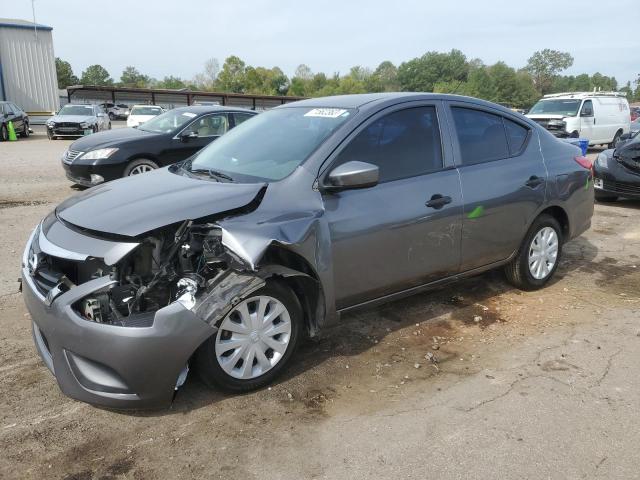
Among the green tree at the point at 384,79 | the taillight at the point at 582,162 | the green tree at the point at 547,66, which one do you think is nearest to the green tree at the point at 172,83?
the green tree at the point at 384,79

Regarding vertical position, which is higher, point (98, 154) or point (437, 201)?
point (437, 201)

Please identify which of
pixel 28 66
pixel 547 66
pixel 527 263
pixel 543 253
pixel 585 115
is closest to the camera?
pixel 527 263

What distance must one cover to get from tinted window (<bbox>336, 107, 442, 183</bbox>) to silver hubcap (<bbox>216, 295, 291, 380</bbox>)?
1082mm

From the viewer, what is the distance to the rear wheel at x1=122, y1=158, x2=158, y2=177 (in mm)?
8750

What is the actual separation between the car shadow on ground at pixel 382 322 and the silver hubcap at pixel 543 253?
280mm

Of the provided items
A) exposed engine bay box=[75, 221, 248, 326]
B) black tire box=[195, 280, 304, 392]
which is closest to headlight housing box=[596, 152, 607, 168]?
black tire box=[195, 280, 304, 392]

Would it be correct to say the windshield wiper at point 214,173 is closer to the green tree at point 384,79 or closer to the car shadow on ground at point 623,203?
the car shadow on ground at point 623,203

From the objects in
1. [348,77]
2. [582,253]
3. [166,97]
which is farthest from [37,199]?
[348,77]

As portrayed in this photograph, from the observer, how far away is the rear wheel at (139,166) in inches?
344

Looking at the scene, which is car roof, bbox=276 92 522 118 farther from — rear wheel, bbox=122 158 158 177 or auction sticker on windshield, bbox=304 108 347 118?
rear wheel, bbox=122 158 158 177

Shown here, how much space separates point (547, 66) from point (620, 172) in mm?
130496

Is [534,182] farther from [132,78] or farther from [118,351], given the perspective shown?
[132,78]

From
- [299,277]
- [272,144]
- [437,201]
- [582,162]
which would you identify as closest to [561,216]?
[582,162]

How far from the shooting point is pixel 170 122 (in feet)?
31.3
